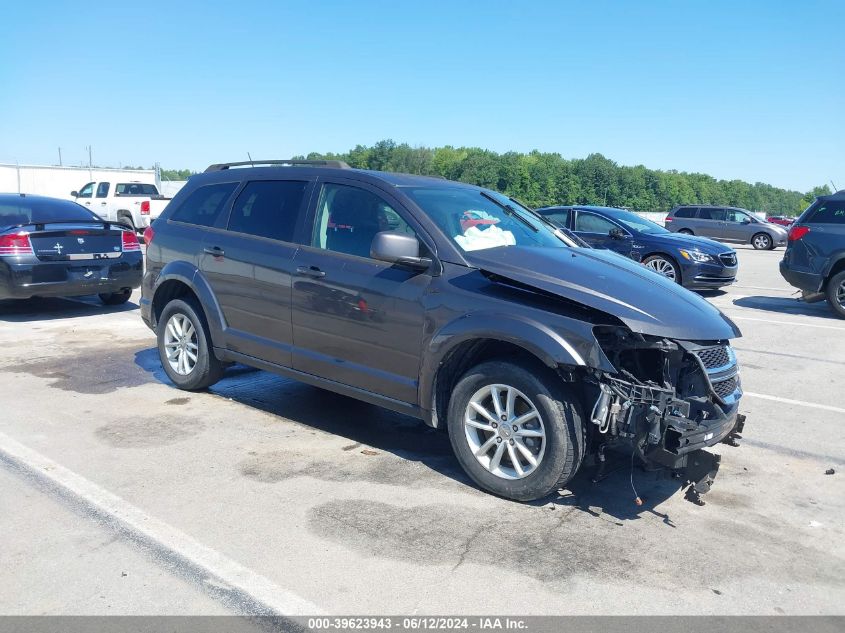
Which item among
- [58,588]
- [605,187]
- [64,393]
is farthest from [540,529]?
[605,187]

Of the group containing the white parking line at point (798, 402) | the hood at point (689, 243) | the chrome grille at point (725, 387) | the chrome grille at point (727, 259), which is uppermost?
the hood at point (689, 243)

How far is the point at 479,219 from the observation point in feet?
16.8

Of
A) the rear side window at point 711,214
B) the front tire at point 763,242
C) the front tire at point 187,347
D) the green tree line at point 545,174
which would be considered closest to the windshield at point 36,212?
the front tire at point 187,347

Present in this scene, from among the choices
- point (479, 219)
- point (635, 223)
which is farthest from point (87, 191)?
point (479, 219)

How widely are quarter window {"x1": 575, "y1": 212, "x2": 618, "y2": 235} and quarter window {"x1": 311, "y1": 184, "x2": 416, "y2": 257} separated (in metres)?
9.38


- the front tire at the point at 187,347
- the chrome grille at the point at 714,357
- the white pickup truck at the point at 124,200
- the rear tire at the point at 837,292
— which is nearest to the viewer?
the chrome grille at the point at 714,357

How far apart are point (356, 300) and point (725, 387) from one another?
236 cm

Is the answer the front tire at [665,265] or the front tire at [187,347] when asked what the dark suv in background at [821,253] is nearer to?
the front tire at [665,265]

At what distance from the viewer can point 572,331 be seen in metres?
4.00

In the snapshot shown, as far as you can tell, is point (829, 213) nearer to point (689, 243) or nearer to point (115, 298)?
point (689, 243)

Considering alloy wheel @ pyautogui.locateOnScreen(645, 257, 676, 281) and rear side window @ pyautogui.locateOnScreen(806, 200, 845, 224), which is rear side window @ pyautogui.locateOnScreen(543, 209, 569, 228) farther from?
rear side window @ pyautogui.locateOnScreen(806, 200, 845, 224)

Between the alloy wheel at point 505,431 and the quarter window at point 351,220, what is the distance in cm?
127

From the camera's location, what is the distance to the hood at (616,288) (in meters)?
4.03

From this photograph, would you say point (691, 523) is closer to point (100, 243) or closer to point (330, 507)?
point (330, 507)
